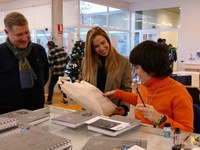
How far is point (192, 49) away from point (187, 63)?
67 cm

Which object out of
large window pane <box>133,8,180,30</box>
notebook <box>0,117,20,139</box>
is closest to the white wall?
large window pane <box>133,8,180,30</box>

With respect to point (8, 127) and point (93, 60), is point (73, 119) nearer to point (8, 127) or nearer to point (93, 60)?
point (8, 127)

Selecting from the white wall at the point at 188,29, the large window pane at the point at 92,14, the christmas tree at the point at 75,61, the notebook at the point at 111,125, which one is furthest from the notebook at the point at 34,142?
the white wall at the point at 188,29

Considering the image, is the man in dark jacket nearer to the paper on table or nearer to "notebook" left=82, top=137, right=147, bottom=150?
the paper on table

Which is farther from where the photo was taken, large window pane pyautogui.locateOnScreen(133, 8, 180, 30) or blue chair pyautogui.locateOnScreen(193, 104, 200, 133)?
large window pane pyautogui.locateOnScreen(133, 8, 180, 30)

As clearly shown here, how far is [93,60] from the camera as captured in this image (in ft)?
6.19

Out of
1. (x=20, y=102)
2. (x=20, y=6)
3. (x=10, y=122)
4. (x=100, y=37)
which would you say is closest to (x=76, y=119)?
(x=10, y=122)

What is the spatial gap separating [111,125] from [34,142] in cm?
40

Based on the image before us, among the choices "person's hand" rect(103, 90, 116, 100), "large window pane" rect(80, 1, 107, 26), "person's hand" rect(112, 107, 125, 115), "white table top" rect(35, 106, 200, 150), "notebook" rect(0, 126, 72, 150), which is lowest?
"person's hand" rect(112, 107, 125, 115)

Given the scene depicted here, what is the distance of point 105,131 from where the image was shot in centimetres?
105

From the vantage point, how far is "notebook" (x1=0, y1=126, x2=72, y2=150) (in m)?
0.75

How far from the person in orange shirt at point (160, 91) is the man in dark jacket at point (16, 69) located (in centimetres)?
83

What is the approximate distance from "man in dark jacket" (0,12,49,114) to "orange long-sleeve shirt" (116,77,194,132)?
0.84 meters

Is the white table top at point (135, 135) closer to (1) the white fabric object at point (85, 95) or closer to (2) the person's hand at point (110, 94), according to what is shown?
(1) the white fabric object at point (85, 95)
